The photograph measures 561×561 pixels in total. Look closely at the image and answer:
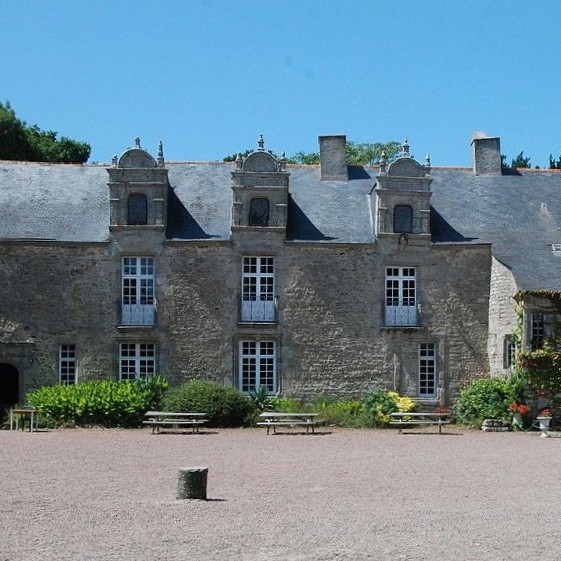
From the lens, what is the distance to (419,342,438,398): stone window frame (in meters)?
27.6

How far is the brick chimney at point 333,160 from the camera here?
29781mm

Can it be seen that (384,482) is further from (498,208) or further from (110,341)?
(498,208)

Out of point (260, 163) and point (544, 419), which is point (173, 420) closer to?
point (260, 163)

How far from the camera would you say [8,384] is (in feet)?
91.2

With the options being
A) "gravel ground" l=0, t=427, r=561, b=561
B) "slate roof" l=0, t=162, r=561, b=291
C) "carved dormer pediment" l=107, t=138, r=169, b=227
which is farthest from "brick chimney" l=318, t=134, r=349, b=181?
"gravel ground" l=0, t=427, r=561, b=561

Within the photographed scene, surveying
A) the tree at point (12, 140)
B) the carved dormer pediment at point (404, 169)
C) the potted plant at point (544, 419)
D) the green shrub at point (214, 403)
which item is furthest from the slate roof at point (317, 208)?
the tree at point (12, 140)

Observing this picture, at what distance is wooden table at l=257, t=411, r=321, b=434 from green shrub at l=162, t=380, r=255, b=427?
1.84 feet

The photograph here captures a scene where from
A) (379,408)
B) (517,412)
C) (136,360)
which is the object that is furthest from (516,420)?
(136,360)

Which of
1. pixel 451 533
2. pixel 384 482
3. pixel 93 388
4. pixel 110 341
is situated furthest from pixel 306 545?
A: pixel 110 341

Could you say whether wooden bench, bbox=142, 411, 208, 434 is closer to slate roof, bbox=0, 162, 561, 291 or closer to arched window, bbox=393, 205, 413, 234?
slate roof, bbox=0, 162, 561, 291

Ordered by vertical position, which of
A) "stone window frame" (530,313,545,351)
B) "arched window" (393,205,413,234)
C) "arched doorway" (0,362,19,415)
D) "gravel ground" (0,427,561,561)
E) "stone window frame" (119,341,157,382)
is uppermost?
"arched window" (393,205,413,234)

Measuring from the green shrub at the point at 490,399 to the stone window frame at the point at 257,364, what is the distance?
5.02 metres

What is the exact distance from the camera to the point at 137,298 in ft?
89.5

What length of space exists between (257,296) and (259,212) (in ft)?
7.41
